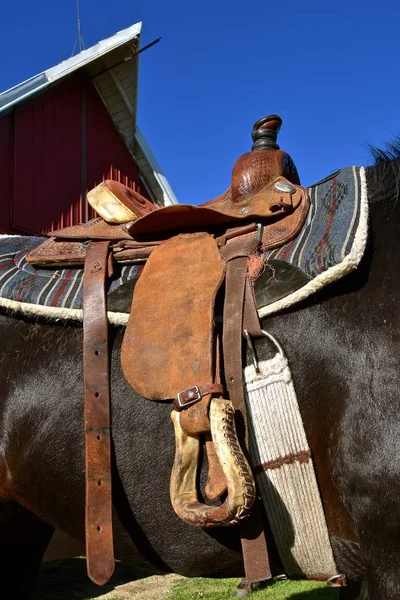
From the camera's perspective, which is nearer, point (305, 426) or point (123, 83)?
point (305, 426)

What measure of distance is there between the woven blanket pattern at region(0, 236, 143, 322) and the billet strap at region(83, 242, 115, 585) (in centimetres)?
9

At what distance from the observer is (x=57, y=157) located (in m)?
7.30

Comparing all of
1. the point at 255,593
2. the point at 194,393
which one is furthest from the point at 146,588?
the point at 194,393

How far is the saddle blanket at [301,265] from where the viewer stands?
56.2 inches

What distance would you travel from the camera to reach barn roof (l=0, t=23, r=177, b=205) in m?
7.82

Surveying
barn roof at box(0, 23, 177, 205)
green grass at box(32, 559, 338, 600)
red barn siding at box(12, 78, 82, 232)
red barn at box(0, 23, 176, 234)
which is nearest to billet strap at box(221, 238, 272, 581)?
green grass at box(32, 559, 338, 600)

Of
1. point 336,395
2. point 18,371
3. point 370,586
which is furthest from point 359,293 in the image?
point 18,371

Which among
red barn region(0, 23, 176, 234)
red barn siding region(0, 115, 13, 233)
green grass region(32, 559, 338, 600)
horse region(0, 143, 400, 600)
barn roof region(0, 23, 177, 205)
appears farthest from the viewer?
barn roof region(0, 23, 177, 205)

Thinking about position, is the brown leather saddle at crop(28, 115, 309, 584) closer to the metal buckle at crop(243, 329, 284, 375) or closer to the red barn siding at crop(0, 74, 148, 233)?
the metal buckle at crop(243, 329, 284, 375)

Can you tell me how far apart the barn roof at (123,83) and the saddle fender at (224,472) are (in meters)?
6.63

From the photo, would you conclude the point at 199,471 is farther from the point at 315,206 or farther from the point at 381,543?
the point at 315,206

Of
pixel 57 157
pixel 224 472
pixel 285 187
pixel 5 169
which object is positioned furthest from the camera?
pixel 57 157

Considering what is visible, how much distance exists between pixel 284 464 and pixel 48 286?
0.88 metres

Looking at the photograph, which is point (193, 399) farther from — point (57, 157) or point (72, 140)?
point (72, 140)
